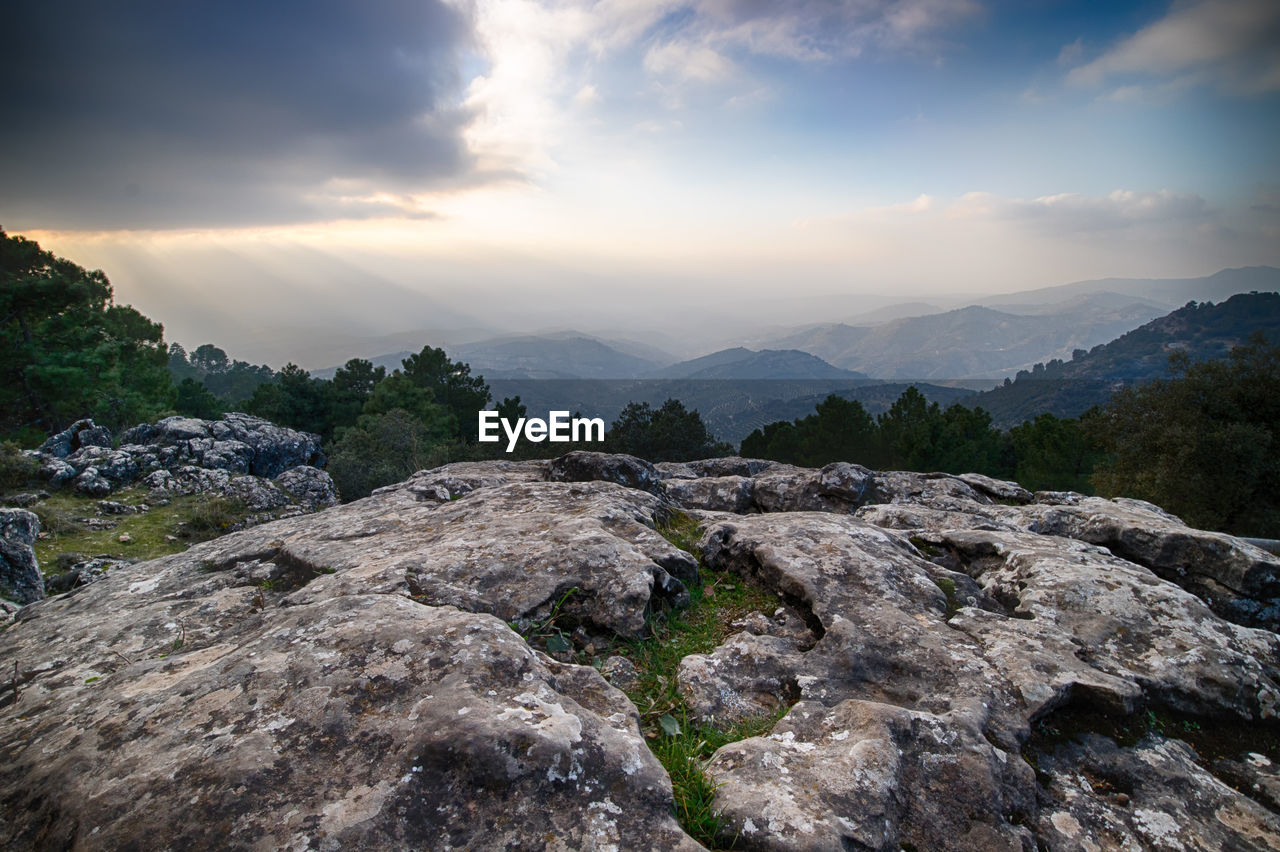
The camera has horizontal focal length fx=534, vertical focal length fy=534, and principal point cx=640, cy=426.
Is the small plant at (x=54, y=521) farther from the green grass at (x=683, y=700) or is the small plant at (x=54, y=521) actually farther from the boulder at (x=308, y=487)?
the green grass at (x=683, y=700)

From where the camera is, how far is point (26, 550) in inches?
420

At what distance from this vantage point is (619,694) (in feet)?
15.5

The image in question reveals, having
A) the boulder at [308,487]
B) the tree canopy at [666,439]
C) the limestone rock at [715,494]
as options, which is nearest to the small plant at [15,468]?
the boulder at [308,487]

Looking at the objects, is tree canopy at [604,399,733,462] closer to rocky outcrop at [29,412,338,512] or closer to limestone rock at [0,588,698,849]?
rocky outcrop at [29,412,338,512]

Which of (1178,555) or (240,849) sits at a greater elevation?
(240,849)

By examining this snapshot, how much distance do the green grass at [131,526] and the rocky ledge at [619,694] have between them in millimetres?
13000

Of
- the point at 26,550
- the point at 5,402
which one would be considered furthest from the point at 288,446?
the point at 26,550

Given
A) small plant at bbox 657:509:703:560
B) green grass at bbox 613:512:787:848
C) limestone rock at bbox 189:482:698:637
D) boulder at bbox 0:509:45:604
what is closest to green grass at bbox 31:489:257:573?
boulder at bbox 0:509:45:604

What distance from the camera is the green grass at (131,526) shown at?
16.8 m

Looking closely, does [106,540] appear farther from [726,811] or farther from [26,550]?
[726,811]

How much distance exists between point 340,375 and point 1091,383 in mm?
211584

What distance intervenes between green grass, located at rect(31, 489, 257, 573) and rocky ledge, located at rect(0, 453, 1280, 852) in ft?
42.7

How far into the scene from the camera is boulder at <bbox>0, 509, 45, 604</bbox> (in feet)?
33.5

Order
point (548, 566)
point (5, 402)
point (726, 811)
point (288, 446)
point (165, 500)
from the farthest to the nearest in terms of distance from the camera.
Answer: point (5, 402) < point (288, 446) < point (165, 500) < point (548, 566) < point (726, 811)
